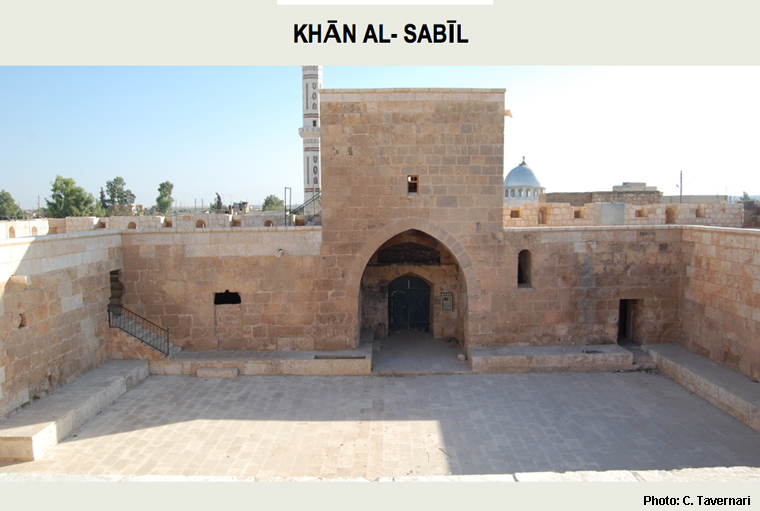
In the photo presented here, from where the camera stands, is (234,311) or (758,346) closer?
(758,346)

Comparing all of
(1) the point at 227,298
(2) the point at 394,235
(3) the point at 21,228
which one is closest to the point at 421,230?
(2) the point at 394,235

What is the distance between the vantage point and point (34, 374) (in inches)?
301

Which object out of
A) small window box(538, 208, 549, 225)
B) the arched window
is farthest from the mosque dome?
the arched window


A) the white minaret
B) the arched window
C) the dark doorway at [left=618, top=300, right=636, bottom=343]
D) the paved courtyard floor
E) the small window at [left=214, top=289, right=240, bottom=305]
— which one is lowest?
the paved courtyard floor

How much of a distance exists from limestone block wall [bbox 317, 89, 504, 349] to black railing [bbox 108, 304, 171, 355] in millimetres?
3461

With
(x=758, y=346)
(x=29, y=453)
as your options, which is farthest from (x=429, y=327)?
(x=29, y=453)

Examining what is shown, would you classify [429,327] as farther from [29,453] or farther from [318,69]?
[318,69]

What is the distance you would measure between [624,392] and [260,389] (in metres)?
6.96

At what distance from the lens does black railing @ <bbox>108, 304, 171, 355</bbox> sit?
391 inches

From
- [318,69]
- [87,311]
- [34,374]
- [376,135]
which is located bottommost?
[34,374]

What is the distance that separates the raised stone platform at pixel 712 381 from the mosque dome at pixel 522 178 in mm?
30389

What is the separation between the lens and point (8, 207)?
154 feet

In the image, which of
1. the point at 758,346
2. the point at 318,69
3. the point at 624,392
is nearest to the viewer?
the point at 758,346

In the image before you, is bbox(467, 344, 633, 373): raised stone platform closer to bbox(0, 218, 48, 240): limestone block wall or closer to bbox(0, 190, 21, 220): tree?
bbox(0, 218, 48, 240): limestone block wall
